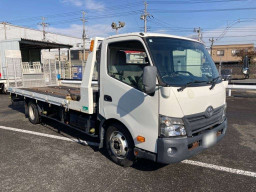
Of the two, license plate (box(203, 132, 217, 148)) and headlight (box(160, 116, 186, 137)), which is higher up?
headlight (box(160, 116, 186, 137))

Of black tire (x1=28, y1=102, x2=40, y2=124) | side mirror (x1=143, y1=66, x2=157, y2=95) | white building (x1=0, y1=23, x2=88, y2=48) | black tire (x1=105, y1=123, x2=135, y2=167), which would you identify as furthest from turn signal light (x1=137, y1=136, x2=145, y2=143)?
white building (x1=0, y1=23, x2=88, y2=48)

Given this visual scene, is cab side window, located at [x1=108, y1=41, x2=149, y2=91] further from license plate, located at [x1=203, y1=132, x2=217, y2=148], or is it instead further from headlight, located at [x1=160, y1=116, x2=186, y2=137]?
license plate, located at [x1=203, y1=132, x2=217, y2=148]

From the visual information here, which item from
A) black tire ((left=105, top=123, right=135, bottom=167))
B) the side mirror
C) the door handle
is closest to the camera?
the side mirror

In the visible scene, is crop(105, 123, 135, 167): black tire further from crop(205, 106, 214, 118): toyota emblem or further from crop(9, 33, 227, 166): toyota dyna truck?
crop(205, 106, 214, 118): toyota emblem

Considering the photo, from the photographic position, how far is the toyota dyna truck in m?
2.83

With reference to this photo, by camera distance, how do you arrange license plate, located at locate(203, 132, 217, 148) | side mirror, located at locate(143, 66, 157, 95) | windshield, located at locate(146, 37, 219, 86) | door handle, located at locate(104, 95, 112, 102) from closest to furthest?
side mirror, located at locate(143, 66, 157, 95) < windshield, located at locate(146, 37, 219, 86) < license plate, located at locate(203, 132, 217, 148) < door handle, located at locate(104, 95, 112, 102)

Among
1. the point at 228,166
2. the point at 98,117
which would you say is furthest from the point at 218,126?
the point at 98,117

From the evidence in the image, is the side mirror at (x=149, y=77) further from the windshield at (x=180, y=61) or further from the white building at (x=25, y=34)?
the white building at (x=25, y=34)

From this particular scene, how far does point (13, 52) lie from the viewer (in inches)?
314

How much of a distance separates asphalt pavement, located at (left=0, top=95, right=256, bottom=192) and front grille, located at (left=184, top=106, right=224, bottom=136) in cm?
84

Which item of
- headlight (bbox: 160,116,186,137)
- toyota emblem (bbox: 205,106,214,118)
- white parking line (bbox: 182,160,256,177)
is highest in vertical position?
toyota emblem (bbox: 205,106,214,118)

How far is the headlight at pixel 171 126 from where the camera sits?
2.82m

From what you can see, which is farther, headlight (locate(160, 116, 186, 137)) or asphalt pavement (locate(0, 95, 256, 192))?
asphalt pavement (locate(0, 95, 256, 192))

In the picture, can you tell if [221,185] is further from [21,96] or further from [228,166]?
[21,96]
